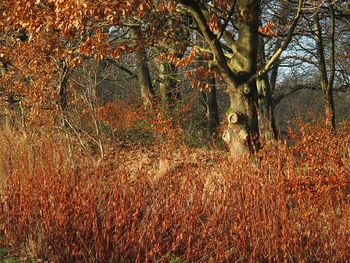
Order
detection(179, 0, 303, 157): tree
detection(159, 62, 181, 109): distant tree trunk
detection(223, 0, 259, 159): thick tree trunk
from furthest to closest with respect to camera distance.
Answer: detection(159, 62, 181, 109): distant tree trunk
detection(223, 0, 259, 159): thick tree trunk
detection(179, 0, 303, 157): tree

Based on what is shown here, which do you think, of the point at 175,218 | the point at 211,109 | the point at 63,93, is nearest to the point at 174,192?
the point at 175,218

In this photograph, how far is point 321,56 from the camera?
10750 mm

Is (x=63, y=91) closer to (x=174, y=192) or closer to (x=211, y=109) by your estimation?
(x=174, y=192)

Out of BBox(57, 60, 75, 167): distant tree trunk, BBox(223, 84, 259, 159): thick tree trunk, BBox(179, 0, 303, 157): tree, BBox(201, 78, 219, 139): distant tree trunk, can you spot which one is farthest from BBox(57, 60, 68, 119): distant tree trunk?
BBox(201, 78, 219, 139): distant tree trunk

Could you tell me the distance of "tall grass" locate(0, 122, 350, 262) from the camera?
4.06 metres

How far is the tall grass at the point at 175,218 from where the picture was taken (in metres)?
4.06

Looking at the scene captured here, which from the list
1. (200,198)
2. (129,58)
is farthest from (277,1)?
(200,198)

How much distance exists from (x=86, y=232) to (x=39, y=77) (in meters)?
5.53

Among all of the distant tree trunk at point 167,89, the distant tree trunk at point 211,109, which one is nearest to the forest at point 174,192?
the distant tree trunk at point 167,89

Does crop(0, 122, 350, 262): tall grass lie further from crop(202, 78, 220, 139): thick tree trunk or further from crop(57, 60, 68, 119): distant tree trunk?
crop(202, 78, 220, 139): thick tree trunk

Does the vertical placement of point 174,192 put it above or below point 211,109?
below

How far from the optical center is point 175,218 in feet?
14.0

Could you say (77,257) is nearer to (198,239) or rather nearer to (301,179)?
(198,239)

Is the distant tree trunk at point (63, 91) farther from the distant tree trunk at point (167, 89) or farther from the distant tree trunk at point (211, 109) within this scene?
the distant tree trunk at point (211, 109)
